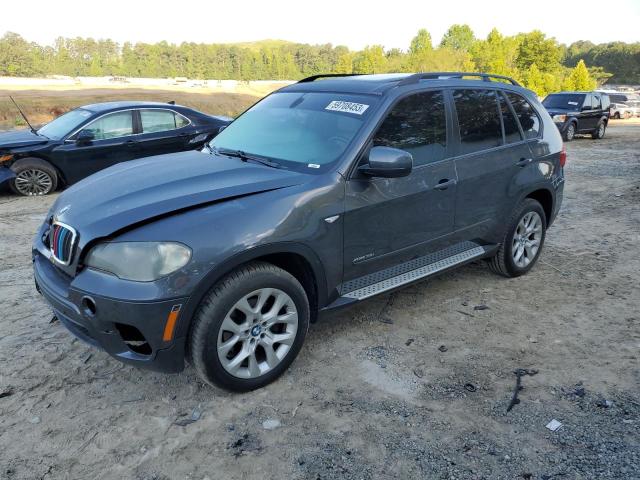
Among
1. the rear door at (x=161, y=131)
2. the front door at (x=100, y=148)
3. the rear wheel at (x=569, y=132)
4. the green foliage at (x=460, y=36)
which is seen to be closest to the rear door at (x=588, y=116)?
the rear wheel at (x=569, y=132)

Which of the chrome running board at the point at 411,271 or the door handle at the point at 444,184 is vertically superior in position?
the door handle at the point at 444,184

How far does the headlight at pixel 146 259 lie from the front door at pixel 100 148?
640 centimetres

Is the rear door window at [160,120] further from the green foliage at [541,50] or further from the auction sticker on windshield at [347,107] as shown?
the green foliage at [541,50]

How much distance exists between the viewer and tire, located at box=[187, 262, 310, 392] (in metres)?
2.90

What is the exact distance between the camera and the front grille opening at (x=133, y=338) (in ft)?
9.33

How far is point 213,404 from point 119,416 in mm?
533

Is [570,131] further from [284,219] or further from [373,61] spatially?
[373,61]

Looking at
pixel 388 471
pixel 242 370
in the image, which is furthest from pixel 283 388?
pixel 388 471

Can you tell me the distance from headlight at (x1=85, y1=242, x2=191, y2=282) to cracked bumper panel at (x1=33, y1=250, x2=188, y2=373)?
0.15m

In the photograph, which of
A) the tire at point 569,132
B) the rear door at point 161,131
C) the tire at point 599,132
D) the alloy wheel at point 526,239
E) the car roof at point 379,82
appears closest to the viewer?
the car roof at point 379,82

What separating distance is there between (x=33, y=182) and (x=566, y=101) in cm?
1728

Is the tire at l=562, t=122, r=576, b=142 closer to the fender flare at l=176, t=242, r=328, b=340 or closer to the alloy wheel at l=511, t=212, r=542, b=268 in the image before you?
the alloy wheel at l=511, t=212, r=542, b=268

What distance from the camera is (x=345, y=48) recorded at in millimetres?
165625

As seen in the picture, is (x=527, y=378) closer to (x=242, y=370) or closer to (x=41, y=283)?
(x=242, y=370)
